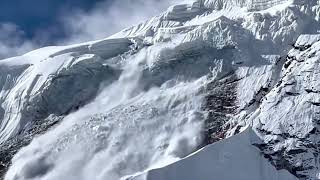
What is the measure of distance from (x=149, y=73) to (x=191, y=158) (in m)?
20.2

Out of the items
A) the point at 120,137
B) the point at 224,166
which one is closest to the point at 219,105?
the point at 120,137

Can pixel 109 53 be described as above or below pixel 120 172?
above

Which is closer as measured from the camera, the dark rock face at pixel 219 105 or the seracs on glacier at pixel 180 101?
the seracs on glacier at pixel 180 101

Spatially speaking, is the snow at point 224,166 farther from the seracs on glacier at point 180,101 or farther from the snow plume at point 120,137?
the snow plume at point 120,137

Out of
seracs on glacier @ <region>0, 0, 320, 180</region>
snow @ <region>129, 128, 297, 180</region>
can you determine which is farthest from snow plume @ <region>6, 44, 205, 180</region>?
snow @ <region>129, 128, 297, 180</region>

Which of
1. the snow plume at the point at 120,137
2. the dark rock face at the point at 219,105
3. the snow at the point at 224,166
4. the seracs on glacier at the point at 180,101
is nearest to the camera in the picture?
the snow at the point at 224,166

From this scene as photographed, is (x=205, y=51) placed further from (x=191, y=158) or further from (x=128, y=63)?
(x=191, y=158)

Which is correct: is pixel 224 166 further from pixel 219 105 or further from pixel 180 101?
pixel 180 101

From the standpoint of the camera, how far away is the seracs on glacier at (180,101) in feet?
257

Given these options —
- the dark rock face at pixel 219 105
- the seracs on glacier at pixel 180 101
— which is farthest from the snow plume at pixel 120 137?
the dark rock face at pixel 219 105

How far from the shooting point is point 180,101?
89.2 meters

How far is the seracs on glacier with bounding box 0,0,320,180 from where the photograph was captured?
7831 centimetres

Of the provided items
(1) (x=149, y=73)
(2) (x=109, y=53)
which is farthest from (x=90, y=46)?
(1) (x=149, y=73)

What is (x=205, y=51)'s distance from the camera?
92.1 meters
